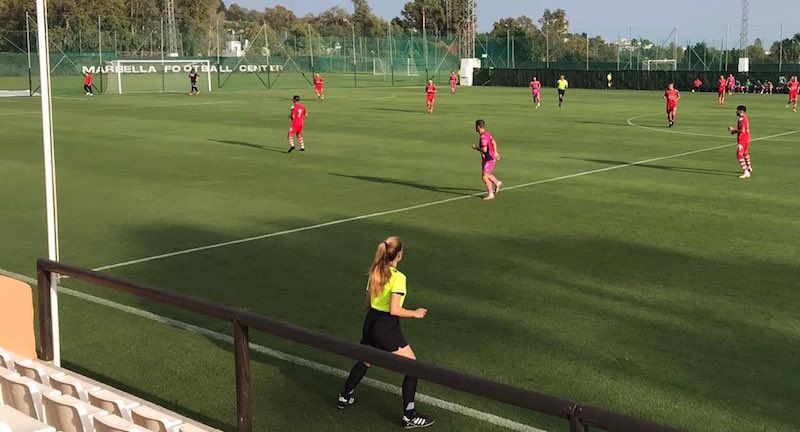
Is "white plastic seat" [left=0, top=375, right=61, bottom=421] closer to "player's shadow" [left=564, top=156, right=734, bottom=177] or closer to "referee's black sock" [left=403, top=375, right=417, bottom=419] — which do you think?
"referee's black sock" [left=403, top=375, right=417, bottom=419]

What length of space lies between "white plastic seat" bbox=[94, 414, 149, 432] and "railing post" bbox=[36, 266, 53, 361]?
2472 mm

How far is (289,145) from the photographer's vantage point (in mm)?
27828

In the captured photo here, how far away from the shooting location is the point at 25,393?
18.4 ft

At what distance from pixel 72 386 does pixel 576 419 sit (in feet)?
11.1

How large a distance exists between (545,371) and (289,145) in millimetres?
20241

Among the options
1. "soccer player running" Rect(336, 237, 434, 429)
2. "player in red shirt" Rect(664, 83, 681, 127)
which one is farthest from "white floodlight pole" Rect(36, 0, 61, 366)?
"player in red shirt" Rect(664, 83, 681, 127)

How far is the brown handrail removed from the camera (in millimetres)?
3889

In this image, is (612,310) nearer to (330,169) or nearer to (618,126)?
(330,169)

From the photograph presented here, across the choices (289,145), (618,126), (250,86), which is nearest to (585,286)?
→ (289,145)

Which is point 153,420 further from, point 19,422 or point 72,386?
point 72,386

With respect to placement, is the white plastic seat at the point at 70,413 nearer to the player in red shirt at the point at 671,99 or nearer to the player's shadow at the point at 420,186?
the player's shadow at the point at 420,186

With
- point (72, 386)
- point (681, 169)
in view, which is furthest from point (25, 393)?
point (681, 169)

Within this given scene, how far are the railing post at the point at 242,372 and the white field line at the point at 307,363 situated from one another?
7.07 feet

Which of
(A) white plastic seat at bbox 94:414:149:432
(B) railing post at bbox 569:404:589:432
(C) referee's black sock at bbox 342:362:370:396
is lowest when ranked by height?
(C) referee's black sock at bbox 342:362:370:396
